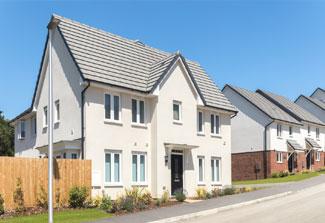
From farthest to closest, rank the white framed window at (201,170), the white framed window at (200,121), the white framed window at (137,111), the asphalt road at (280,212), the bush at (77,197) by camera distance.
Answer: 1. the white framed window at (200,121)
2. the white framed window at (201,170)
3. the white framed window at (137,111)
4. the bush at (77,197)
5. the asphalt road at (280,212)

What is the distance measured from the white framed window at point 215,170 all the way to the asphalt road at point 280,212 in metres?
6.60

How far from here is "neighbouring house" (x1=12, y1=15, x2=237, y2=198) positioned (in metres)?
23.9

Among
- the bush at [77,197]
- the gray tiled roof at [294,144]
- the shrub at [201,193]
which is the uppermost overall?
the gray tiled roof at [294,144]

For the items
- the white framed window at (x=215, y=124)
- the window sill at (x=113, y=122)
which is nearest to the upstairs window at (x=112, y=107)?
the window sill at (x=113, y=122)

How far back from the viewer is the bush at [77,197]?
21547 mm

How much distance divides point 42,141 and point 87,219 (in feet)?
35.4

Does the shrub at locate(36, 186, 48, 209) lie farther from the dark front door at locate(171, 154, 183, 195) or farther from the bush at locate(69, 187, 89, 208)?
the dark front door at locate(171, 154, 183, 195)

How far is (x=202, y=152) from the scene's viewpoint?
29469 mm

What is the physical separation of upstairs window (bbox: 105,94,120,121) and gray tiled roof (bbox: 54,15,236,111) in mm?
757

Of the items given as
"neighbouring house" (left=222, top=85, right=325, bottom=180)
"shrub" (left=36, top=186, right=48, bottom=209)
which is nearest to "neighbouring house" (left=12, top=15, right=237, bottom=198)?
"shrub" (left=36, top=186, right=48, bottom=209)

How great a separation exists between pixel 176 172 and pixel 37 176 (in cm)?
907

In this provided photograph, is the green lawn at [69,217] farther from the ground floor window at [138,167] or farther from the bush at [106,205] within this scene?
the ground floor window at [138,167]

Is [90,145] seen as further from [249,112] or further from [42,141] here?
[249,112]

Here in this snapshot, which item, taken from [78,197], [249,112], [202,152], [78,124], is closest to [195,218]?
[78,197]
